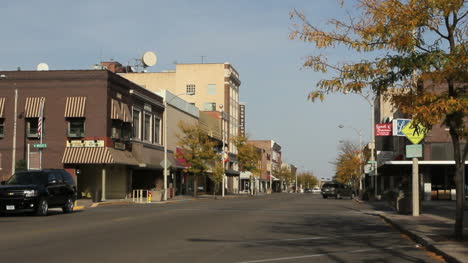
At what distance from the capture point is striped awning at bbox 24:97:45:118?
45500 mm

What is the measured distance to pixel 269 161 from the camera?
142 meters

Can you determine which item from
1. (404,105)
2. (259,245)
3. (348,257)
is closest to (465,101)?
(404,105)

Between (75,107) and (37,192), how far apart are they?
2262 centimetres

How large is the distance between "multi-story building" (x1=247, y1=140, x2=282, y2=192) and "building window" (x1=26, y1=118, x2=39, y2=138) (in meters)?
80.3

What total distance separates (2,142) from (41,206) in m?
24.0

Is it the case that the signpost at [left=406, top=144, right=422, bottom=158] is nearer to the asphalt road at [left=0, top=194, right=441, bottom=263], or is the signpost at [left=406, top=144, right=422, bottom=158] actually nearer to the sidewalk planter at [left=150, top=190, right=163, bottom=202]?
the asphalt road at [left=0, top=194, right=441, bottom=263]

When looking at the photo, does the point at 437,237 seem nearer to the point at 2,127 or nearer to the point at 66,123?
the point at 66,123

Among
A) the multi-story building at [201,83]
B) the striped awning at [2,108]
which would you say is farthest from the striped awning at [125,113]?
the multi-story building at [201,83]

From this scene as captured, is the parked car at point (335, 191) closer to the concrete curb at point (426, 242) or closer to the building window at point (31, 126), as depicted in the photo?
the building window at point (31, 126)

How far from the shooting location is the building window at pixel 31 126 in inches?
1813

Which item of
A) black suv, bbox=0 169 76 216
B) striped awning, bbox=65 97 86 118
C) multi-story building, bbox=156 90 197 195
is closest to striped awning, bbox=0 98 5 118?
striped awning, bbox=65 97 86 118

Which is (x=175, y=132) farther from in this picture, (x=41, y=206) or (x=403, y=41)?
(x=403, y=41)

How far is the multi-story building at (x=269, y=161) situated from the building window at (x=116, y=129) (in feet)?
252

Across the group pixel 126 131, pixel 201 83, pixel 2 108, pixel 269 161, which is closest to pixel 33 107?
pixel 2 108
